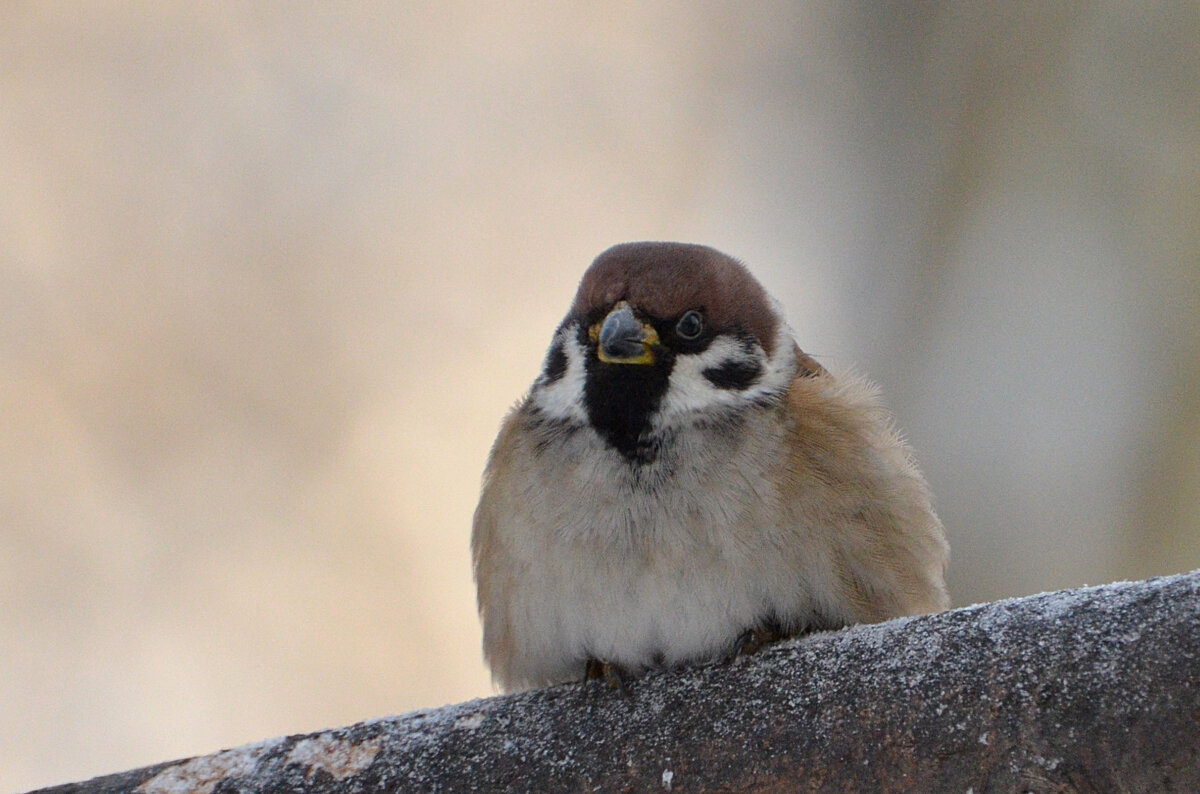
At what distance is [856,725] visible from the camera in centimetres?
213

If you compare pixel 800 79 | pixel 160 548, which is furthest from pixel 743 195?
pixel 160 548

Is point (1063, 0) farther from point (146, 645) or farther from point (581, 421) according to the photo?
point (146, 645)

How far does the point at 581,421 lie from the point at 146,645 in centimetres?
350

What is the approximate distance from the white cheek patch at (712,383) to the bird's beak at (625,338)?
95mm

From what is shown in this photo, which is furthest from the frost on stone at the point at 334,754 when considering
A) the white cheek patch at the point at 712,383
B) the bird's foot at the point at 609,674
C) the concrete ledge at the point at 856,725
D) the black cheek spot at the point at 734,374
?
the black cheek spot at the point at 734,374

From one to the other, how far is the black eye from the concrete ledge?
87 cm

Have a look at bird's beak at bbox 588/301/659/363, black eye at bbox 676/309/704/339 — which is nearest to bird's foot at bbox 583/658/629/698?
bird's beak at bbox 588/301/659/363

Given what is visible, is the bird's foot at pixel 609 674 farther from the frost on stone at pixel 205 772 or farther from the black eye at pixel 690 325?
the black eye at pixel 690 325

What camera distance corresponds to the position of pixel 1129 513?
15.4ft

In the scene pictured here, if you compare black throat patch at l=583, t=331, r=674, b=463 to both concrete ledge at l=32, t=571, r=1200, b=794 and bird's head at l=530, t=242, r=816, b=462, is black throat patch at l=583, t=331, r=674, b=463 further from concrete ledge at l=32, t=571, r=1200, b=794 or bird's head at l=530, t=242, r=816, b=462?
concrete ledge at l=32, t=571, r=1200, b=794

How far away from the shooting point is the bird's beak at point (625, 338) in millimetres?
2926

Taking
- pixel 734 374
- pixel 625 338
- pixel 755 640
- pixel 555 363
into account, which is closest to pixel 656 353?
pixel 625 338

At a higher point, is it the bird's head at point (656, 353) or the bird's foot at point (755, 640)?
the bird's head at point (656, 353)

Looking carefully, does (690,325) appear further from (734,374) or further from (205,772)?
(205,772)
